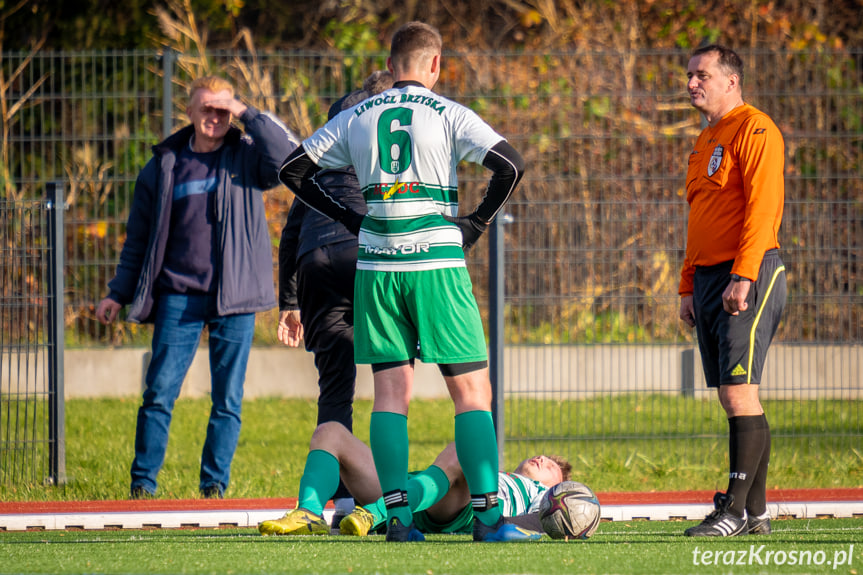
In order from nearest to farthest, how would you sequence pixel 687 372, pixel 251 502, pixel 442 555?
1. pixel 442 555
2. pixel 251 502
3. pixel 687 372

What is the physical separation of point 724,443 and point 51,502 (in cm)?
447

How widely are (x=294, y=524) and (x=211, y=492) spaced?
6.34ft

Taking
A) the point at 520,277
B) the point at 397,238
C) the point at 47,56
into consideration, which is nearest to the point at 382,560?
the point at 397,238

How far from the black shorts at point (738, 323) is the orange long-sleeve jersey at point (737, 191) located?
9cm

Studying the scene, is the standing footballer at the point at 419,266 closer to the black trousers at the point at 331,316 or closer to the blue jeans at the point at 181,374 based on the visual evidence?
the black trousers at the point at 331,316

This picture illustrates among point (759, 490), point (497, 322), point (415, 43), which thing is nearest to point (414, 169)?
point (415, 43)

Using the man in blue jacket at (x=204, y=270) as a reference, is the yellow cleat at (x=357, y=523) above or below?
below

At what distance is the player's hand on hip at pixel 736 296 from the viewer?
4.51 meters

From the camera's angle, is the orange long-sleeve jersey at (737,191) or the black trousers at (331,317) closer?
the orange long-sleeve jersey at (737,191)

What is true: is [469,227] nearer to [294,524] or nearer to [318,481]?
[318,481]

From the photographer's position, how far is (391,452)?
421 cm

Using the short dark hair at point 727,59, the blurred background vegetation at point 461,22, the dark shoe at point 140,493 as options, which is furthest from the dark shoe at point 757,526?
the blurred background vegetation at point 461,22

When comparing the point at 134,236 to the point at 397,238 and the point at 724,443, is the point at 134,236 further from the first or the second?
the point at 724,443

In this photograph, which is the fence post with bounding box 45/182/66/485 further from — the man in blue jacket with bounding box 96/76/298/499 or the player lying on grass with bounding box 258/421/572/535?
the player lying on grass with bounding box 258/421/572/535
